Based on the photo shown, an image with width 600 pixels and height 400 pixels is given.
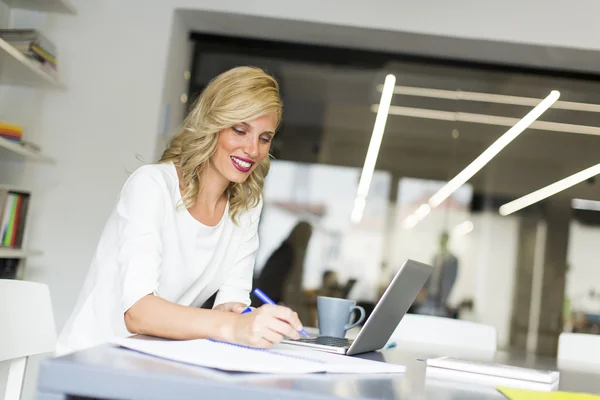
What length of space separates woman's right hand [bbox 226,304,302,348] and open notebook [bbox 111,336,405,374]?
18 millimetres

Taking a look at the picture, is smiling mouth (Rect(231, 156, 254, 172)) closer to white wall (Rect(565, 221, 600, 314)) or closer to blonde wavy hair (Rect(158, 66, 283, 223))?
blonde wavy hair (Rect(158, 66, 283, 223))

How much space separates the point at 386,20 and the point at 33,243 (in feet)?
7.85

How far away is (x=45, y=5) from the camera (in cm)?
400

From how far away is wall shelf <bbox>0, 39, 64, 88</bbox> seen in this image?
130 inches

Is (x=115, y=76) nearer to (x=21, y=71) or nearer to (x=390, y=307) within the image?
(x=21, y=71)

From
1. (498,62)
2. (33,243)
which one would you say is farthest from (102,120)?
(498,62)

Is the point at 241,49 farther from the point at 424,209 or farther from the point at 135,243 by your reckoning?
the point at 135,243

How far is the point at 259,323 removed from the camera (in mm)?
1235

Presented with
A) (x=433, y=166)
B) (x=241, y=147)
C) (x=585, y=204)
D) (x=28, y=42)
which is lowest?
(x=241, y=147)

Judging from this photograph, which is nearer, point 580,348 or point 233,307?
point 233,307

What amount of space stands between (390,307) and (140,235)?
0.55 meters

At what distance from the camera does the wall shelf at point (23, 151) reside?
3.36 metres

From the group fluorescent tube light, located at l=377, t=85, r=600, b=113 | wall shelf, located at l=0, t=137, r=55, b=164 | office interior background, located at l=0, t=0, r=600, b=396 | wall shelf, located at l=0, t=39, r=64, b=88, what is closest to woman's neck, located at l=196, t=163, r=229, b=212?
wall shelf, located at l=0, t=39, r=64, b=88

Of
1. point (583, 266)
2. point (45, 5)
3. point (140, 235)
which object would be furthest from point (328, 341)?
point (583, 266)
